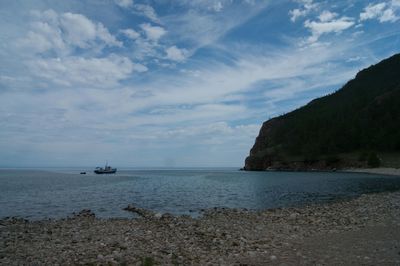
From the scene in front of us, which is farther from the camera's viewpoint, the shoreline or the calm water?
the calm water

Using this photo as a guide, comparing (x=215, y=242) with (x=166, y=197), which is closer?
(x=215, y=242)

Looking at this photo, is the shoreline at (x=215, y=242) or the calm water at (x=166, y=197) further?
the calm water at (x=166, y=197)

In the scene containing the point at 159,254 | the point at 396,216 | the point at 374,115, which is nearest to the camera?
the point at 159,254

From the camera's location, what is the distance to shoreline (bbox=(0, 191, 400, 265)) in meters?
14.2

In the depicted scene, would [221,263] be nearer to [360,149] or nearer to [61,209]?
[61,209]

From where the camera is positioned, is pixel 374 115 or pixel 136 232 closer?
pixel 136 232

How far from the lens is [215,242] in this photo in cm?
1764

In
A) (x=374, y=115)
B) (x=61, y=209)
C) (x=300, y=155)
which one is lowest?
(x=61, y=209)

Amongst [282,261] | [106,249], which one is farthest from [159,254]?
[282,261]

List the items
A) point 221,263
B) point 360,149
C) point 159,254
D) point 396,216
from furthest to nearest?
point 360,149, point 396,216, point 159,254, point 221,263

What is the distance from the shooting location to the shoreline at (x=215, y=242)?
14.2 meters

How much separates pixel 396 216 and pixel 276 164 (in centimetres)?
17391

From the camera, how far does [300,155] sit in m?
194

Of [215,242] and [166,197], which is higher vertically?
[166,197]
